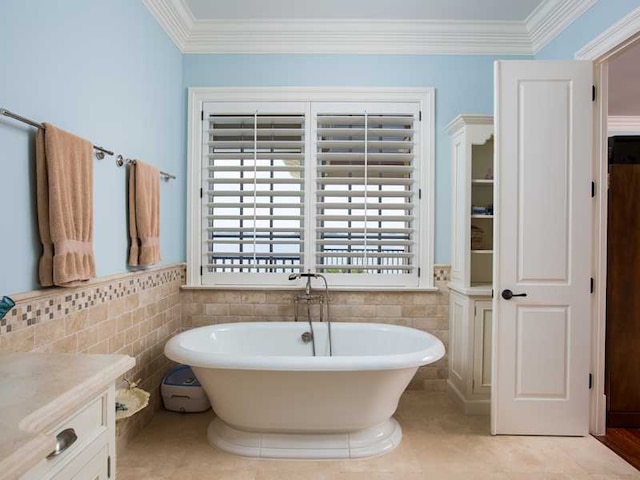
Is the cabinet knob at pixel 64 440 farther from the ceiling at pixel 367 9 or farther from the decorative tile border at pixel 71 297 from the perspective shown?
the ceiling at pixel 367 9

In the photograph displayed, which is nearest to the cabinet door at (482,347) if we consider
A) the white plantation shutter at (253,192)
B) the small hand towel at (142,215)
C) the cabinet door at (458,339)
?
the cabinet door at (458,339)

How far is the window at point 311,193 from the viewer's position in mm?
3441

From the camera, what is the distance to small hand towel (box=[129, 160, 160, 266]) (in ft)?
8.50

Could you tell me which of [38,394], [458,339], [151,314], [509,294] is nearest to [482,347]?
[458,339]

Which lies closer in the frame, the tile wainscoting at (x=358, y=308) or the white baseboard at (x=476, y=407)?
the white baseboard at (x=476, y=407)

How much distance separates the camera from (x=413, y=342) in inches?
116

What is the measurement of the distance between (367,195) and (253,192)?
3.00ft

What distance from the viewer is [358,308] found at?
3.48 m

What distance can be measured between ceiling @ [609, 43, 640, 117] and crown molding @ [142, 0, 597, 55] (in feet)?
2.96

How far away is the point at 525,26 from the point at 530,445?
10.1 feet

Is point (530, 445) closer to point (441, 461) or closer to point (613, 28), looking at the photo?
point (441, 461)

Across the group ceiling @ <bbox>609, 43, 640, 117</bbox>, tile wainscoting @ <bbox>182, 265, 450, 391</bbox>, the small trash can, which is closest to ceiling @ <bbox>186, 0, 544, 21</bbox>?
ceiling @ <bbox>609, 43, 640, 117</bbox>

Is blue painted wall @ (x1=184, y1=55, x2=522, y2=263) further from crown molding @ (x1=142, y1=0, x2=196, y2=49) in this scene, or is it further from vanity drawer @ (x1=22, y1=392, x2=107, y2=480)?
vanity drawer @ (x1=22, y1=392, x2=107, y2=480)

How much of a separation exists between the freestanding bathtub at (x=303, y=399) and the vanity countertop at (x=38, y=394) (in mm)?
1042
